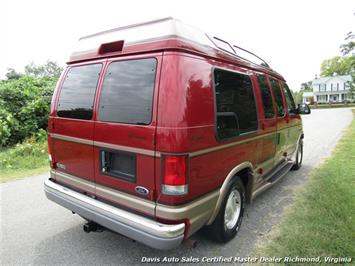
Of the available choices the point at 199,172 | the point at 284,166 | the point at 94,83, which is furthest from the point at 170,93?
the point at 284,166

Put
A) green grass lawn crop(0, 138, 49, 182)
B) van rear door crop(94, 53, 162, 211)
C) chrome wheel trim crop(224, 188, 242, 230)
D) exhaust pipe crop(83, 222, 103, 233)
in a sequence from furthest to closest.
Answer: green grass lawn crop(0, 138, 49, 182)
chrome wheel trim crop(224, 188, 242, 230)
exhaust pipe crop(83, 222, 103, 233)
van rear door crop(94, 53, 162, 211)

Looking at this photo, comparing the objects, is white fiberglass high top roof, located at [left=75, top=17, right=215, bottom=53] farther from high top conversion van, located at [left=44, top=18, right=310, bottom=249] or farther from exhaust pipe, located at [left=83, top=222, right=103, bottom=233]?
exhaust pipe, located at [left=83, top=222, right=103, bottom=233]

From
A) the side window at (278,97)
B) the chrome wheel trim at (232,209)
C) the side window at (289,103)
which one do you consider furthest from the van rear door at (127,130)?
the side window at (289,103)

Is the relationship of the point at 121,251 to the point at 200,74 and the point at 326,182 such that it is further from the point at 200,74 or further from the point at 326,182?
the point at 326,182

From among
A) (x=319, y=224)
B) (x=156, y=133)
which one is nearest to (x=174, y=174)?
(x=156, y=133)

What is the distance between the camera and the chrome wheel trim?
10.9 feet

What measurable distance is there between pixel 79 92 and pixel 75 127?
1.42ft

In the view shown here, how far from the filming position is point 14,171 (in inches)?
260

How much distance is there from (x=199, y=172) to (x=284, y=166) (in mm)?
3373

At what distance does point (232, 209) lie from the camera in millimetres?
3457

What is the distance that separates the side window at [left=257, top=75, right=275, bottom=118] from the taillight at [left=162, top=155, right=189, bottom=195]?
7.24ft

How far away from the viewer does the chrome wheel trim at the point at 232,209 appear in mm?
3324

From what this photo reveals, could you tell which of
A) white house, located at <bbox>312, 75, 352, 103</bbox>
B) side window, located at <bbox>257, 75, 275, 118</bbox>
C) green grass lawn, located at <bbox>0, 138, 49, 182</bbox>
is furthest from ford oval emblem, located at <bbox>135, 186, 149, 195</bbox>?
white house, located at <bbox>312, 75, 352, 103</bbox>

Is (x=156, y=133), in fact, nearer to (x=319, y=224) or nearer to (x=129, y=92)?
(x=129, y=92)
